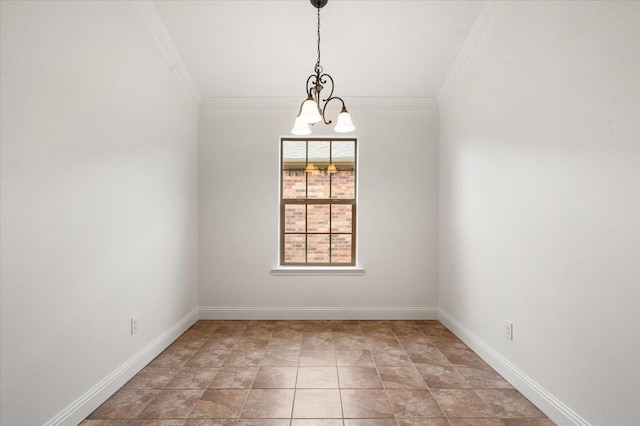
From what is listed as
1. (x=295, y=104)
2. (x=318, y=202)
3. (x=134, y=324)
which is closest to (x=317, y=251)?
(x=318, y=202)

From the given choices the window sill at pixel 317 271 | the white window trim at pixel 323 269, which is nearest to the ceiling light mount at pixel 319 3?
the white window trim at pixel 323 269

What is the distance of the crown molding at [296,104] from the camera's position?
163 inches

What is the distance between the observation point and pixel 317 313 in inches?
166

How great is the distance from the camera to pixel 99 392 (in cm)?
231

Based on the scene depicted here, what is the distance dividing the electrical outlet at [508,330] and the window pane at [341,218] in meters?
2.10

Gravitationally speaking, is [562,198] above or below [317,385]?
→ above

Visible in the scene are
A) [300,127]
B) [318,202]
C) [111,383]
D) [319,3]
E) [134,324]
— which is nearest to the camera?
[300,127]

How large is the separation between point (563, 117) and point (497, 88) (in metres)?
0.87

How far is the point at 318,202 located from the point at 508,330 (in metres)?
2.50

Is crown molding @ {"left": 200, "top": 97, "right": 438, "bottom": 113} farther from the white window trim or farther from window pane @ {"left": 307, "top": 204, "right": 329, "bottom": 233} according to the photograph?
window pane @ {"left": 307, "top": 204, "right": 329, "bottom": 233}

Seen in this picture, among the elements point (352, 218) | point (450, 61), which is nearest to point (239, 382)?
point (352, 218)

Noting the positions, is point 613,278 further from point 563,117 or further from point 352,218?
point 352,218

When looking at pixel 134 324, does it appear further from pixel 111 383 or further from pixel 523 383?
pixel 523 383

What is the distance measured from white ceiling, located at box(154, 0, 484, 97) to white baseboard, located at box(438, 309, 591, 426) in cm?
282
